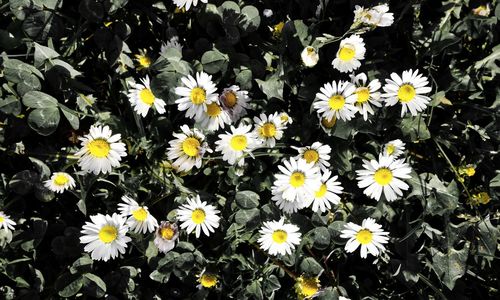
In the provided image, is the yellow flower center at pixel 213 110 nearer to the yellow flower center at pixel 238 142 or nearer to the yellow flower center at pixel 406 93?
the yellow flower center at pixel 238 142

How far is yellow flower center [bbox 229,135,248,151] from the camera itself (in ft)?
9.20

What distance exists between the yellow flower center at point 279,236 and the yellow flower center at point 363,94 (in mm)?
843

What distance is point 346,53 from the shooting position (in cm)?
274

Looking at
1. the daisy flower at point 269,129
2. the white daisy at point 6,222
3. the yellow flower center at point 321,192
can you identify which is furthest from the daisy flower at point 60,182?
the yellow flower center at point 321,192

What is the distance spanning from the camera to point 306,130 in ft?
9.62

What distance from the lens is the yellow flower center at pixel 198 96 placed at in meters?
2.73

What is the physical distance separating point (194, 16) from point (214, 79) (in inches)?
16.8

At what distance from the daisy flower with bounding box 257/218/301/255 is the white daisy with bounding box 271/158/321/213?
149mm

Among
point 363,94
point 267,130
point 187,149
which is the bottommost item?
point 187,149

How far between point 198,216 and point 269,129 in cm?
64

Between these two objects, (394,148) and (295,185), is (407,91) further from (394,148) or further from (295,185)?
(295,185)

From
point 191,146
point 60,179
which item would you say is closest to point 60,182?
point 60,179

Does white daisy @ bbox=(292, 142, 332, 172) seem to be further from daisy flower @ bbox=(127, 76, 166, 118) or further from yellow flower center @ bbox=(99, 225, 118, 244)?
yellow flower center @ bbox=(99, 225, 118, 244)

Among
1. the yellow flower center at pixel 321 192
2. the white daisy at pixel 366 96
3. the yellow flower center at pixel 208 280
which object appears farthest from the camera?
the yellow flower center at pixel 208 280
